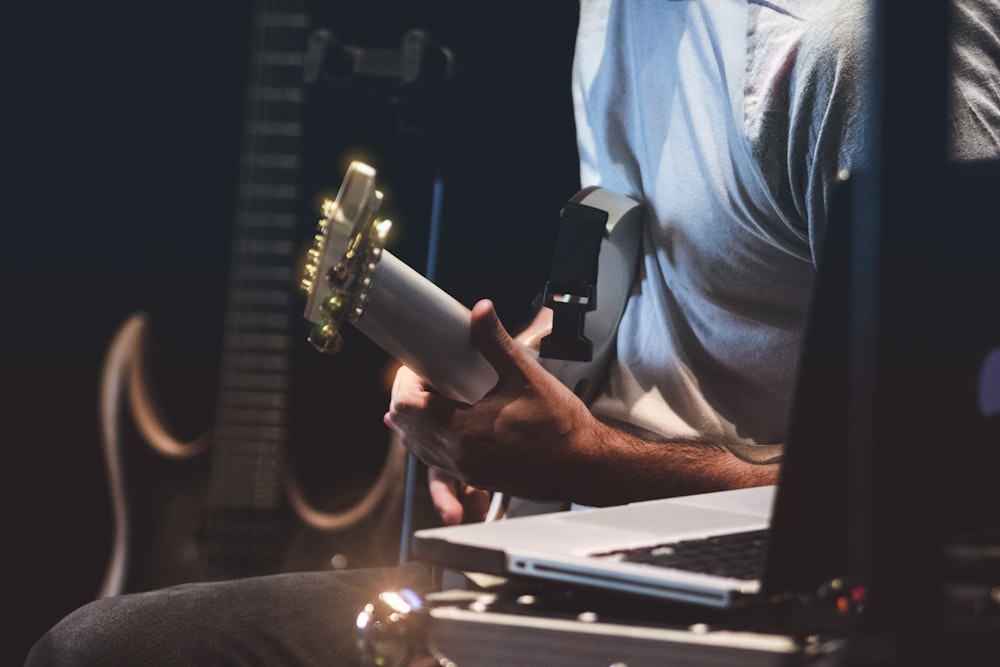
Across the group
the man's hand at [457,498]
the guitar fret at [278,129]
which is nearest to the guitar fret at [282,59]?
the guitar fret at [278,129]

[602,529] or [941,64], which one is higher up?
[941,64]

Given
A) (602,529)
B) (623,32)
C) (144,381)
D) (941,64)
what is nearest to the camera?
(941,64)

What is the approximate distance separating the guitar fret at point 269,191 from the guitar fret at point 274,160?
35mm

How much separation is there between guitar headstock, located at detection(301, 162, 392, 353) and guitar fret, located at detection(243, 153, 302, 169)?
3.82 feet

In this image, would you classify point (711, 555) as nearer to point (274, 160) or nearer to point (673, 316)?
point (673, 316)

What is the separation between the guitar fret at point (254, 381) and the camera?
1864 mm

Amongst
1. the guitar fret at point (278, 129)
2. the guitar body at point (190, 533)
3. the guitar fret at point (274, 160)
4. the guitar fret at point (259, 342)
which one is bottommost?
the guitar body at point (190, 533)

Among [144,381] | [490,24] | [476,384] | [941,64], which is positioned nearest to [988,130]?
[476,384]

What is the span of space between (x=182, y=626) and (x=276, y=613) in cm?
8

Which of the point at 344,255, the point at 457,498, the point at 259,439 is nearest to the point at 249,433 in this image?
the point at 259,439

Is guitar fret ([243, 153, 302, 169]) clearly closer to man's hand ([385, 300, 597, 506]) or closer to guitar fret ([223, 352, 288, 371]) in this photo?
guitar fret ([223, 352, 288, 371])

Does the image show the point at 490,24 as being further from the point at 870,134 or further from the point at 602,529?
the point at 870,134

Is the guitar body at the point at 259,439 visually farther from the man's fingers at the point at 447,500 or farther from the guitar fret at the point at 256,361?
the man's fingers at the point at 447,500

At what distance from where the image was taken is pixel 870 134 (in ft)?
1.19
